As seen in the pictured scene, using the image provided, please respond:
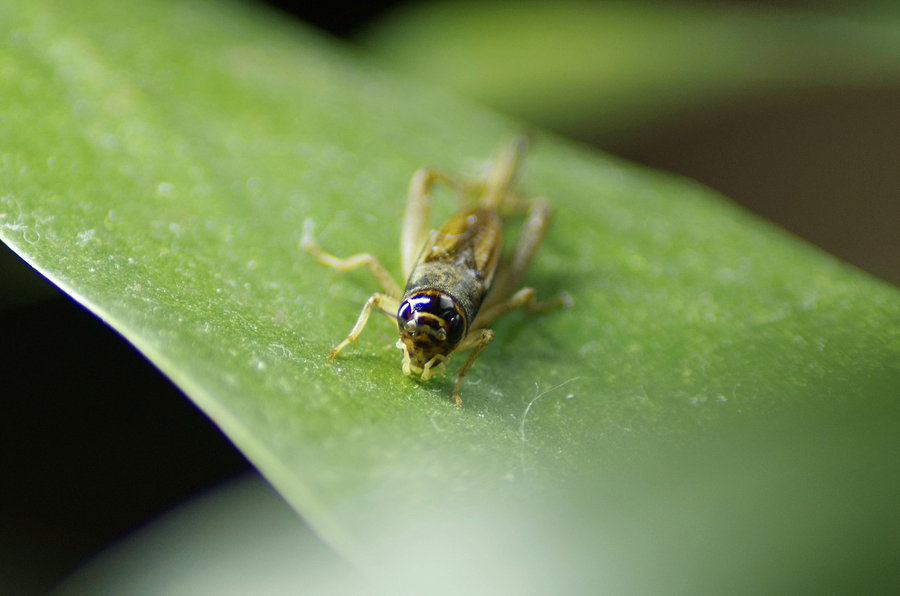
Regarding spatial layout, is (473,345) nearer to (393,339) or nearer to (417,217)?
(393,339)

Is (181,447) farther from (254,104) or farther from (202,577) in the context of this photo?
(254,104)

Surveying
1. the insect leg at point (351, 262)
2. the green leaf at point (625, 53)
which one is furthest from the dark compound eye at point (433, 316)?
the green leaf at point (625, 53)

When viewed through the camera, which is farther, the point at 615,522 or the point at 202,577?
the point at 202,577

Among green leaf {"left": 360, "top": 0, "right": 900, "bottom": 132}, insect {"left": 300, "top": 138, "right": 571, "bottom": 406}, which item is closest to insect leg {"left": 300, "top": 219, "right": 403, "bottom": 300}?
insect {"left": 300, "top": 138, "right": 571, "bottom": 406}

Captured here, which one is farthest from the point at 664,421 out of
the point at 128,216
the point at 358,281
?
the point at 128,216

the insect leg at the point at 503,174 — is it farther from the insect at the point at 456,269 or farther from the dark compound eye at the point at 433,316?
the dark compound eye at the point at 433,316

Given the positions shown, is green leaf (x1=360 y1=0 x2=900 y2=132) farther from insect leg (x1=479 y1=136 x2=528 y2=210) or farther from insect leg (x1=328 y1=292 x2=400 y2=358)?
insect leg (x1=328 y1=292 x2=400 y2=358)

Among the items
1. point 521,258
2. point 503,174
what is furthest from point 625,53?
point 521,258
